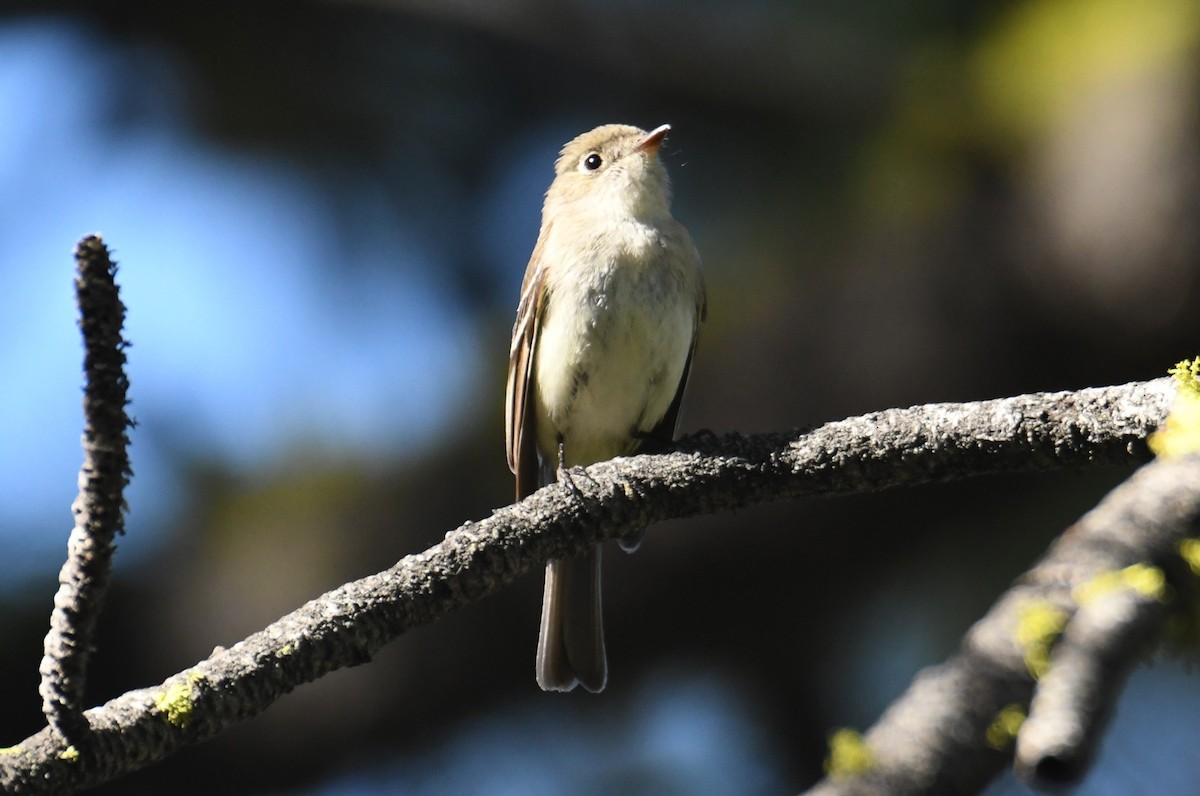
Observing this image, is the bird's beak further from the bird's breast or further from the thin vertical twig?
the thin vertical twig

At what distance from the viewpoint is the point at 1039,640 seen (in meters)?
1.33

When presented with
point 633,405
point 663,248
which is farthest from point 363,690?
point 663,248

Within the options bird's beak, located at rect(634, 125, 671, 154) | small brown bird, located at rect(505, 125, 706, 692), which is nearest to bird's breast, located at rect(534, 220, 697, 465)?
small brown bird, located at rect(505, 125, 706, 692)

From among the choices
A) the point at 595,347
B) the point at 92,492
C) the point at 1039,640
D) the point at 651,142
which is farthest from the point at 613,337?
the point at 1039,640

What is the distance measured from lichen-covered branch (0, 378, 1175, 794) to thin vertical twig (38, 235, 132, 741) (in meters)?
0.10

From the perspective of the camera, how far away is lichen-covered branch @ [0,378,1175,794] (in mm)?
1988

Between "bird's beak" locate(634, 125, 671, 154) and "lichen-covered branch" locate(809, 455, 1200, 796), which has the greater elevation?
"bird's beak" locate(634, 125, 671, 154)

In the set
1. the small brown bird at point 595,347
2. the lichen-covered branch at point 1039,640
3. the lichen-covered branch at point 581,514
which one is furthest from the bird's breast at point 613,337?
the lichen-covered branch at point 1039,640

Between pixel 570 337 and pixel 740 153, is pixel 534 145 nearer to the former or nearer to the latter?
pixel 740 153

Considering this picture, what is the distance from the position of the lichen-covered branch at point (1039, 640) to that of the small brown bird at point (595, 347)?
2666 millimetres

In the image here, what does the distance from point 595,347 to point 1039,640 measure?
286 centimetres

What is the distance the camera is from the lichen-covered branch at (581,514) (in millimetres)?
1988

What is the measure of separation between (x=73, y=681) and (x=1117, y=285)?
13.3 feet

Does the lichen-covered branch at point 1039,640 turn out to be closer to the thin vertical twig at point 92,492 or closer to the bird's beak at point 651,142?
the thin vertical twig at point 92,492
